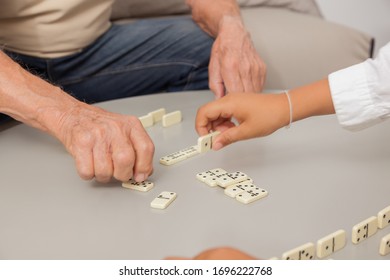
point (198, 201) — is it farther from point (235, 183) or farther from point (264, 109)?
point (264, 109)

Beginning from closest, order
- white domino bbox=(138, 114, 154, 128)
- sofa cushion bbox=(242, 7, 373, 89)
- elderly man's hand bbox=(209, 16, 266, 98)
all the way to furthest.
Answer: white domino bbox=(138, 114, 154, 128)
elderly man's hand bbox=(209, 16, 266, 98)
sofa cushion bbox=(242, 7, 373, 89)

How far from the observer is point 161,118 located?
4.22ft

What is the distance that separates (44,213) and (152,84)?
84 cm

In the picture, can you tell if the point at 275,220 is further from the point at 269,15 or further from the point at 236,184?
the point at 269,15

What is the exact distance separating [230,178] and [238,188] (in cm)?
3

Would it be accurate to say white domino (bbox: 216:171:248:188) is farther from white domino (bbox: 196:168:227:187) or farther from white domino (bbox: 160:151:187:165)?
white domino (bbox: 160:151:187:165)

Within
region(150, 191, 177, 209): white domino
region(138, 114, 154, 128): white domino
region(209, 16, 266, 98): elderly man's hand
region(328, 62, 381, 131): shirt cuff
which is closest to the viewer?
region(150, 191, 177, 209): white domino

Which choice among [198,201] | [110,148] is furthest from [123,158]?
[198,201]

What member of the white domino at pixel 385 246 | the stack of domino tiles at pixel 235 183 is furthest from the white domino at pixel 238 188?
the white domino at pixel 385 246

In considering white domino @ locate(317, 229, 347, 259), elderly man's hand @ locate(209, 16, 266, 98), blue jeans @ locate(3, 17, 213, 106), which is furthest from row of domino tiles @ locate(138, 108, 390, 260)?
blue jeans @ locate(3, 17, 213, 106)

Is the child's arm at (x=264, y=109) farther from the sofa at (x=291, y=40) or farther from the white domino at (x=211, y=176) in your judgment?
the sofa at (x=291, y=40)

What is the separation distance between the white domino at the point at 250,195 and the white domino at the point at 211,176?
0.06 metres

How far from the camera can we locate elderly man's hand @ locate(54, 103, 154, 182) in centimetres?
92

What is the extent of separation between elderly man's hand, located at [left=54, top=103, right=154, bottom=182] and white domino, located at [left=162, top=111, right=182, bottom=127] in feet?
0.88
